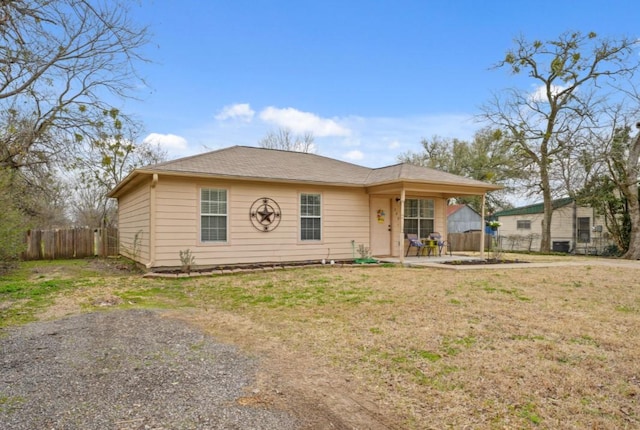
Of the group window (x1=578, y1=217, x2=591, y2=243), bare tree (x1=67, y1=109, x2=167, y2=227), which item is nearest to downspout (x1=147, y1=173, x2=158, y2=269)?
bare tree (x1=67, y1=109, x2=167, y2=227)

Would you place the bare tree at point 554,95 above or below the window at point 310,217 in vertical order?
above

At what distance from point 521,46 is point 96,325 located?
18707 millimetres

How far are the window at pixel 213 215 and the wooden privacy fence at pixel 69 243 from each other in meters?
7.06

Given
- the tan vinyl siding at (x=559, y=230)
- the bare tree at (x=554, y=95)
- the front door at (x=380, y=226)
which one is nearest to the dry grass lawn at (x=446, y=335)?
the front door at (x=380, y=226)

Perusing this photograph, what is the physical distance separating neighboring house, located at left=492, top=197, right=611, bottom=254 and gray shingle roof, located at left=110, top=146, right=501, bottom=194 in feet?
30.0

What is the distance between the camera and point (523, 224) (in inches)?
833

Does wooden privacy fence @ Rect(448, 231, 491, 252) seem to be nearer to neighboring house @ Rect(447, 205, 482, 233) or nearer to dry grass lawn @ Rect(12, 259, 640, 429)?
neighboring house @ Rect(447, 205, 482, 233)

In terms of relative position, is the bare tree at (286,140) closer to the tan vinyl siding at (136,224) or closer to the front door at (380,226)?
the tan vinyl siding at (136,224)

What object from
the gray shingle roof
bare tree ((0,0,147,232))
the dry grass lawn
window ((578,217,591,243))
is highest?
bare tree ((0,0,147,232))

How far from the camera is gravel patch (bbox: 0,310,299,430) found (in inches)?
87.2

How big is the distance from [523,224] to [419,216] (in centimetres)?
1231

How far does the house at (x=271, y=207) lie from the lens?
8742 mm

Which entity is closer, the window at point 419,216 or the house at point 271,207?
the house at point 271,207

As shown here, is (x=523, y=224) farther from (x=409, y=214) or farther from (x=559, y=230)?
(x=409, y=214)
